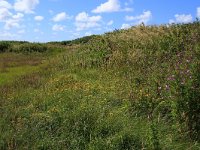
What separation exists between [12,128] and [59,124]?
3.57 ft

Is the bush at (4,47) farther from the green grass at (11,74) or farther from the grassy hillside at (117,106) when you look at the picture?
the grassy hillside at (117,106)

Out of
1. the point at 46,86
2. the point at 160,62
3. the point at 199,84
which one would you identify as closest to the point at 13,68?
the point at 46,86

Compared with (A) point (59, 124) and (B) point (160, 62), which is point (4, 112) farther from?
(B) point (160, 62)

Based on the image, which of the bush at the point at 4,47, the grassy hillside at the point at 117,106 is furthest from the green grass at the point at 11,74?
the bush at the point at 4,47

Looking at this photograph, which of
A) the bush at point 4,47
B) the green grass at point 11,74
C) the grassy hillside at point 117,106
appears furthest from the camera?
the bush at point 4,47

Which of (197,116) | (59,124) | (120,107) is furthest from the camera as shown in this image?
(120,107)

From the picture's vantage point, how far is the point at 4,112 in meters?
11.0

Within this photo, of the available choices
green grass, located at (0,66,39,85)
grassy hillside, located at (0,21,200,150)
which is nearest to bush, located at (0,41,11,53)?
green grass, located at (0,66,39,85)

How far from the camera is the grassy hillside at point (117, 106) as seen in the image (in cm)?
820

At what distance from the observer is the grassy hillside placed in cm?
820

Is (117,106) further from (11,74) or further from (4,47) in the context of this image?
(4,47)

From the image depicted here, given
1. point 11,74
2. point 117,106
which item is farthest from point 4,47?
point 117,106

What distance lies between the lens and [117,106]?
34.7ft

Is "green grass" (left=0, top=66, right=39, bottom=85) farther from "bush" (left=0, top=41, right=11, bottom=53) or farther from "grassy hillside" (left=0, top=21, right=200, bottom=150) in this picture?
"bush" (left=0, top=41, right=11, bottom=53)
